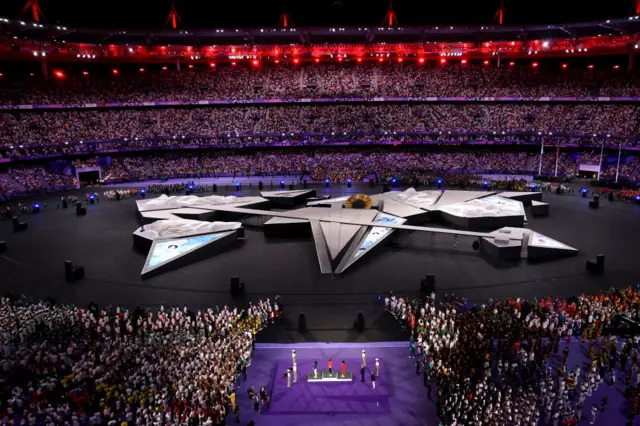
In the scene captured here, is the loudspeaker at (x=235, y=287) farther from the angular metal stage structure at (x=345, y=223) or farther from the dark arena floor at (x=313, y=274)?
the angular metal stage structure at (x=345, y=223)

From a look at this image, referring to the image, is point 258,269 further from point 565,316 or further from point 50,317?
point 565,316

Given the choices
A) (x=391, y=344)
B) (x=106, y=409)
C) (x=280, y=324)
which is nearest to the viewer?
(x=106, y=409)

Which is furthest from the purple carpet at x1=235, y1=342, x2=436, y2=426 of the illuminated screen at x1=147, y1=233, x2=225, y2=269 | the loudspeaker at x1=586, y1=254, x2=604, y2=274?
the loudspeaker at x1=586, y1=254, x2=604, y2=274

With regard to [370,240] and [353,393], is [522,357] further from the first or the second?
[370,240]

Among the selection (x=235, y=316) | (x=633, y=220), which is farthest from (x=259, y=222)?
(x=633, y=220)

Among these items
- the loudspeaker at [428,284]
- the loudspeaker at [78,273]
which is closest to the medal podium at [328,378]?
the loudspeaker at [428,284]

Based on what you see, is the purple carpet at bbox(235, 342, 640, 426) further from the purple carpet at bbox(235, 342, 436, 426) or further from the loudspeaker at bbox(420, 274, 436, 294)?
the loudspeaker at bbox(420, 274, 436, 294)
